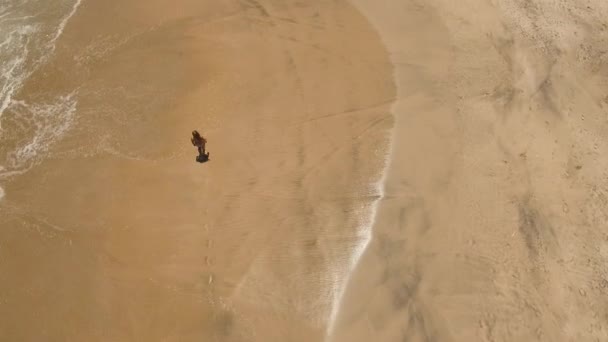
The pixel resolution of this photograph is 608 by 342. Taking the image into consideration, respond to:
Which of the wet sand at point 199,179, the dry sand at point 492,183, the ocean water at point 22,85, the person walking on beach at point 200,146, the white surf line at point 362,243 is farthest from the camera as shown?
the ocean water at point 22,85

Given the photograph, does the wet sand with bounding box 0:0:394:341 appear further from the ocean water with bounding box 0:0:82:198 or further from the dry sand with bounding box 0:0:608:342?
the ocean water with bounding box 0:0:82:198

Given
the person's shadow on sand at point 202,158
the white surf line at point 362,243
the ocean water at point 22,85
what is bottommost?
the white surf line at point 362,243

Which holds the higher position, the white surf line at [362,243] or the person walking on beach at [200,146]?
the person walking on beach at [200,146]

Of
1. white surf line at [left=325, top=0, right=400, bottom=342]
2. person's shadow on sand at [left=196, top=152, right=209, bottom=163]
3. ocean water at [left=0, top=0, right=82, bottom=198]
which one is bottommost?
white surf line at [left=325, top=0, right=400, bottom=342]

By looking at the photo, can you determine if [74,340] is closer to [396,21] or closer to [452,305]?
[452,305]

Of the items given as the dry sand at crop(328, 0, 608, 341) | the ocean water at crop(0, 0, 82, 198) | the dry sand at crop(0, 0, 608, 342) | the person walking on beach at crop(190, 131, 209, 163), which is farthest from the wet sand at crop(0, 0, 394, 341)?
the dry sand at crop(328, 0, 608, 341)

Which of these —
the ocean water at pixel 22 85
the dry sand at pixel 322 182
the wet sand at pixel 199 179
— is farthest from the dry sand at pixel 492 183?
the ocean water at pixel 22 85

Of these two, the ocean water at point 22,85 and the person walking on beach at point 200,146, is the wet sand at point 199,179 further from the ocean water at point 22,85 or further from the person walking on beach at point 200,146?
the ocean water at point 22,85
